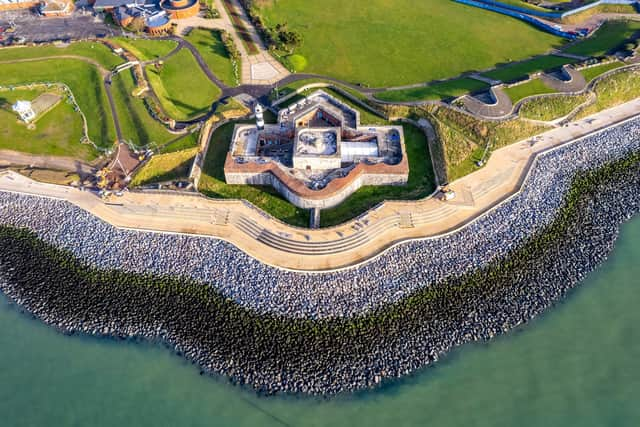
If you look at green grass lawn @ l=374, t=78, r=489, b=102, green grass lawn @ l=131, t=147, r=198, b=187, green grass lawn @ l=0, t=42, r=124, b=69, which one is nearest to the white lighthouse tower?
green grass lawn @ l=131, t=147, r=198, b=187

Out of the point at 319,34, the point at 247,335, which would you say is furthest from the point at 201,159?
the point at 319,34

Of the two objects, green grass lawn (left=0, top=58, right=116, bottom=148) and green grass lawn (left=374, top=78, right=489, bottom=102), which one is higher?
green grass lawn (left=374, top=78, right=489, bottom=102)

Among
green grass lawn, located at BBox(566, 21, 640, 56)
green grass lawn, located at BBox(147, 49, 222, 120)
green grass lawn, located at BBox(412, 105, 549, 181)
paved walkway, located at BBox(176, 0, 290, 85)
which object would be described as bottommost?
green grass lawn, located at BBox(147, 49, 222, 120)

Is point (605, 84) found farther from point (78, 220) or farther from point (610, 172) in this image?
point (78, 220)

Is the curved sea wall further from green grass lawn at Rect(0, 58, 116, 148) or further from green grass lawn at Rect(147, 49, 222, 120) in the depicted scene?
green grass lawn at Rect(147, 49, 222, 120)

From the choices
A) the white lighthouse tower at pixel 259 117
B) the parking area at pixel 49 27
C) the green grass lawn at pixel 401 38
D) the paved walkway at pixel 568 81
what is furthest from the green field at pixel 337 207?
the parking area at pixel 49 27

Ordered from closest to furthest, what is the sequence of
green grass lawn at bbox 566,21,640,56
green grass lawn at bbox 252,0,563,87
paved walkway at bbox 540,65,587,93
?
paved walkway at bbox 540,65,587,93 < green grass lawn at bbox 252,0,563,87 < green grass lawn at bbox 566,21,640,56

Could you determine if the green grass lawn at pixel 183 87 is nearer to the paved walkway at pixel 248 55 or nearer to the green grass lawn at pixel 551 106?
the paved walkway at pixel 248 55
